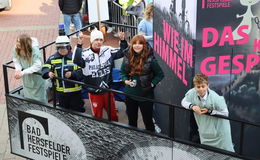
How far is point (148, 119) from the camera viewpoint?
662 cm

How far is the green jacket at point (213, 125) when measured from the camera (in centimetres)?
541

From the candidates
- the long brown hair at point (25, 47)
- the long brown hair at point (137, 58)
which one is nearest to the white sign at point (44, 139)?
the long brown hair at point (25, 47)

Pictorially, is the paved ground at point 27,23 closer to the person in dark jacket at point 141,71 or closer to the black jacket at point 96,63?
the black jacket at point 96,63

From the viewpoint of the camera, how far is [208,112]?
5.29 m

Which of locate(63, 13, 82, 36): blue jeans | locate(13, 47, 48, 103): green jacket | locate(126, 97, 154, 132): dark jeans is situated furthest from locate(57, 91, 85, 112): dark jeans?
locate(63, 13, 82, 36): blue jeans

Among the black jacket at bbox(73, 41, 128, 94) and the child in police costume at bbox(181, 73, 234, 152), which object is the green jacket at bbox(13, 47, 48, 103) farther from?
the child in police costume at bbox(181, 73, 234, 152)

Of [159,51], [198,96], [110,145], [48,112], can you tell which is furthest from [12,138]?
[198,96]

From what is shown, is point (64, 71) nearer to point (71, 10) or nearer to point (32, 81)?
point (32, 81)

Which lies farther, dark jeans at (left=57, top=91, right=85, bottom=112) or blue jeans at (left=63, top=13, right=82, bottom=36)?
blue jeans at (left=63, top=13, right=82, bottom=36)

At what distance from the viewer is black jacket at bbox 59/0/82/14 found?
12.4 meters

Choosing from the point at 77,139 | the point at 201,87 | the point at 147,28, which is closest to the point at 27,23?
the point at 147,28

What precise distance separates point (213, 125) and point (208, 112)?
0.21 meters

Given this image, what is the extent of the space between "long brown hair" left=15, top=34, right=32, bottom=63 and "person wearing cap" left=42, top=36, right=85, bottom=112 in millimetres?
315

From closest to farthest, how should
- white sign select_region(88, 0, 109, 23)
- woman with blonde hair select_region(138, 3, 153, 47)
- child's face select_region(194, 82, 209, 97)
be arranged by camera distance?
child's face select_region(194, 82, 209, 97) → woman with blonde hair select_region(138, 3, 153, 47) → white sign select_region(88, 0, 109, 23)
